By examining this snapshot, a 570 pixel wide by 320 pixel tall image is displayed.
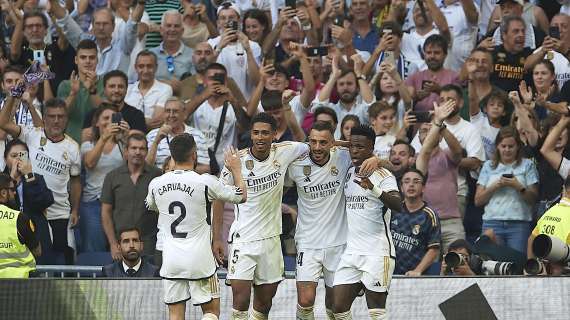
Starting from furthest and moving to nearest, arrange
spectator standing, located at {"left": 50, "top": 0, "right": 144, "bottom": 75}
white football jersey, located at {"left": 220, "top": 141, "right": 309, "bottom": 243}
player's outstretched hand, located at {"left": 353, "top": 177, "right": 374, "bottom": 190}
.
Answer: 1. spectator standing, located at {"left": 50, "top": 0, "right": 144, "bottom": 75}
2. white football jersey, located at {"left": 220, "top": 141, "right": 309, "bottom": 243}
3. player's outstretched hand, located at {"left": 353, "top": 177, "right": 374, "bottom": 190}

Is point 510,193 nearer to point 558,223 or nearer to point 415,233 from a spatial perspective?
point 415,233

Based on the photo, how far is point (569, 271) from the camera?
14734 millimetres

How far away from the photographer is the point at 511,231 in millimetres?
17000

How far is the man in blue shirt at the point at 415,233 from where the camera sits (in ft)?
51.8

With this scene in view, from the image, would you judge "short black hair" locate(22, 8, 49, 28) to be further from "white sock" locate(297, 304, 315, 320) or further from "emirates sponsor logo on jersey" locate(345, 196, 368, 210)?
"white sock" locate(297, 304, 315, 320)

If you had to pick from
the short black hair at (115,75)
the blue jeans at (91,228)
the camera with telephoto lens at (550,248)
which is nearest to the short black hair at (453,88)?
the camera with telephoto lens at (550,248)

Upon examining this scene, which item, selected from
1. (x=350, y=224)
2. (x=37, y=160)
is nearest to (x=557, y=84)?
(x=350, y=224)

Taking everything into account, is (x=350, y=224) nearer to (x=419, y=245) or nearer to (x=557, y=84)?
(x=419, y=245)

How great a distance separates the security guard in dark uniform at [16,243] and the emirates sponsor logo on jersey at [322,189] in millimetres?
3141

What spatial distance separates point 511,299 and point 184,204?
382 cm

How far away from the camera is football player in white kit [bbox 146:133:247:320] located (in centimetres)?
1291

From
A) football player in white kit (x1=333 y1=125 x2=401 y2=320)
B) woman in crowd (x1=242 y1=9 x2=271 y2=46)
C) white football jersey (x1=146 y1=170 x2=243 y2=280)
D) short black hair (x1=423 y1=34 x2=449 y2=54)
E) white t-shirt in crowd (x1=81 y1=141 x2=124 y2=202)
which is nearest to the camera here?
white football jersey (x1=146 y1=170 x2=243 y2=280)

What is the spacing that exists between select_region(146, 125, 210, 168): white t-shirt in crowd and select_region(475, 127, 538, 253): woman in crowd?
364 cm

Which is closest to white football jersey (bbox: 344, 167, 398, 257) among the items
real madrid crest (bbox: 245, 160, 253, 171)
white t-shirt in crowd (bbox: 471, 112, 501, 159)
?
real madrid crest (bbox: 245, 160, 253, 171)
